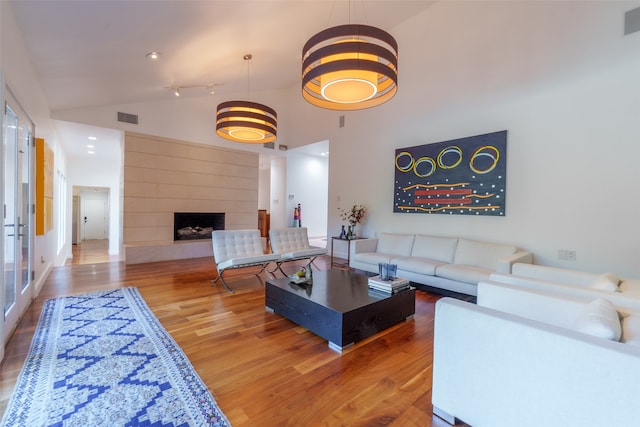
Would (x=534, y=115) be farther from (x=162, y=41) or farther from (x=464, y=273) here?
(x=162, y=41)

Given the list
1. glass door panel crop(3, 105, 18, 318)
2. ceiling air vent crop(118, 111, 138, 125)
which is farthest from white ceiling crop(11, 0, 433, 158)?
glass door panel crop(3, 105, 18, 318)

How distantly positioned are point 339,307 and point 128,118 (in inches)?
241

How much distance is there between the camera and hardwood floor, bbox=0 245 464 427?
1729mm

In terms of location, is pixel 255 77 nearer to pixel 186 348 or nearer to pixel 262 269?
pixel 262 269

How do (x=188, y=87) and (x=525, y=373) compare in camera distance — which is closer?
(x=525, y=373)

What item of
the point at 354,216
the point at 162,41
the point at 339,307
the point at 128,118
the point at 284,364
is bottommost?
the point at 284,364

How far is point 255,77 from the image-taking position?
259 inches

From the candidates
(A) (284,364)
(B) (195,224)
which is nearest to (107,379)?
(A) (284,364)

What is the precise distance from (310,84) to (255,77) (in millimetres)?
4292

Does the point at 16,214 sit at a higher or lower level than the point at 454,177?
lower

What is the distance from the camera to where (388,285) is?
2.98 meters

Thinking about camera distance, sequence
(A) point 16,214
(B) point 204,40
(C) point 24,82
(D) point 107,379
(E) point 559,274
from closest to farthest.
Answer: (D) point 107,379 < (E) point 559,274 < (A) point 16,214 < (C) point 24,82 < (B) point 204,40

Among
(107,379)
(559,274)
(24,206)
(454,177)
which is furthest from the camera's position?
(454,177)

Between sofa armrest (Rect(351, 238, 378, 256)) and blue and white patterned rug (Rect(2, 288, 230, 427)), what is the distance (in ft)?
10.7
